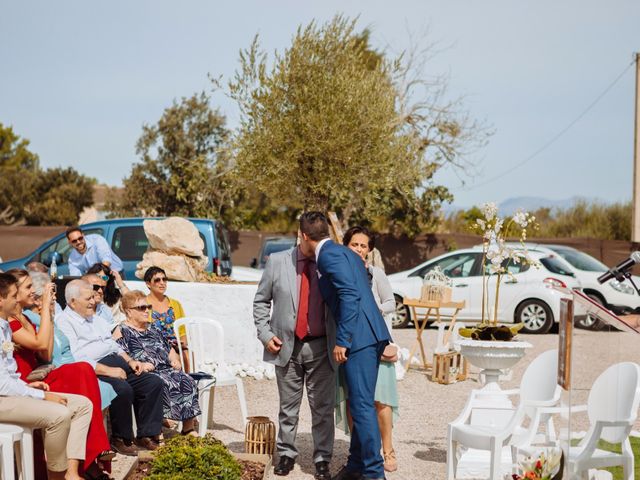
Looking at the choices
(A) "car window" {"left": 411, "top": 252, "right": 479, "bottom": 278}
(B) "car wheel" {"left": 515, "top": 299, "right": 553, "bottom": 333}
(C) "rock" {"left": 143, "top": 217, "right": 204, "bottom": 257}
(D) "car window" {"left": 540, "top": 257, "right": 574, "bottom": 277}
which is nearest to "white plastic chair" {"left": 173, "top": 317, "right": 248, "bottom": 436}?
(C) "rock" {"left": 143, "top": 217, "right": 204, "bottom": 257}

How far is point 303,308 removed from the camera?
22.3ft

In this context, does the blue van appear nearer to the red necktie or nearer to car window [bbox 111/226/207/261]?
car window [bbox 111/226/207/261]

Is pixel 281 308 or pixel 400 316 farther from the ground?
pixel 281 308

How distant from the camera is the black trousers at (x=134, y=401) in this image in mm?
7469

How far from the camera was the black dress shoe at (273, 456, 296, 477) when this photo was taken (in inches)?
272

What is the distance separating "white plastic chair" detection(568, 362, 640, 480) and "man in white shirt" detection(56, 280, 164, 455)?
13.2 feet

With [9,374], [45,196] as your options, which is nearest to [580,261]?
[9,374]

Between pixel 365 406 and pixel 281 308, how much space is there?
96 centimetres

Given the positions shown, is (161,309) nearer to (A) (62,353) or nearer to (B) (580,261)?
(A) (62,353)

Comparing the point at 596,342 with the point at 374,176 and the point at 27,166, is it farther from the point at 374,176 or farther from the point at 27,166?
the point at 27,166

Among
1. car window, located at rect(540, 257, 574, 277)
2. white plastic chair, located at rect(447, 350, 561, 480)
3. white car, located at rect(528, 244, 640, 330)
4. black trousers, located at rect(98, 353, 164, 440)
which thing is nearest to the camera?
white plastic chair, located at rect(447, 350, 561, 480)

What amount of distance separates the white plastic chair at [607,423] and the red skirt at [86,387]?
3335 millimetres

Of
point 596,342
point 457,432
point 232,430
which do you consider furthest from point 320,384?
point 596,342

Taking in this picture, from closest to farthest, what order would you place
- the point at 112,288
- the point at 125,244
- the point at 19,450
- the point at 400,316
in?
the point at 19,450
the point at 112,288
the point at 125,244
the point at 400,316
